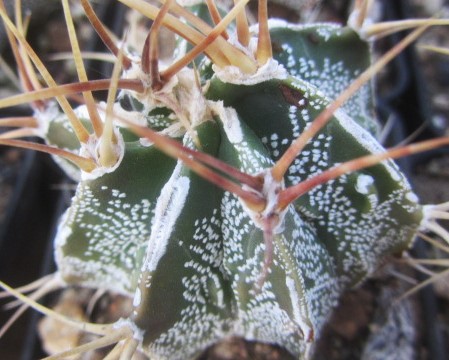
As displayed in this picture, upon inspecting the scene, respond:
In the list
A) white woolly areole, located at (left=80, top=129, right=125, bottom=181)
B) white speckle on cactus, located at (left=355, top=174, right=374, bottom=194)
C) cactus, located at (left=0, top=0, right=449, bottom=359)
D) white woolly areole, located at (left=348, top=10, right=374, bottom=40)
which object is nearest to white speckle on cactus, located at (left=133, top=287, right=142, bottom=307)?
cactus, located at (left=0, top=0, right=449, bottom=359)

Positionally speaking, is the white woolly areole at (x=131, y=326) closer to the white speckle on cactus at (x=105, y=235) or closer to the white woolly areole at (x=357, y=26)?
the white speckle on cactus at (x=105, y=235)

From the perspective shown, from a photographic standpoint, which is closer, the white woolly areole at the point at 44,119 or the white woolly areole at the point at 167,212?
the white woolly areole at the point at 167,212

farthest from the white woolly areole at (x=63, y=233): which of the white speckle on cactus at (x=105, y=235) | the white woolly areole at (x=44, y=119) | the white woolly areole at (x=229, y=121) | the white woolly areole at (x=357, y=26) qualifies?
the white woolly areole at (x=357, y=26)

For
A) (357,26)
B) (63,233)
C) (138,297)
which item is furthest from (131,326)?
(357,26)

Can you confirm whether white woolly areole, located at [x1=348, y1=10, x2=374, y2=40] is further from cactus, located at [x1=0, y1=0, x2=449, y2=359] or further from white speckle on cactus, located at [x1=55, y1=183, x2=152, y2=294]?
white speckle on cactus, located at [x1=55, y1=183, x2=152, y2=294]

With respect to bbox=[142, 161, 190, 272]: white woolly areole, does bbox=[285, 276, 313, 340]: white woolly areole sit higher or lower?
lower

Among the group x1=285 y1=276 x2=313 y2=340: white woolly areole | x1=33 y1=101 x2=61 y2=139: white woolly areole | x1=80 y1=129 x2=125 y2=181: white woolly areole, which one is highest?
x1=33 y1=101 x2=61 y2=139: white woolly areole

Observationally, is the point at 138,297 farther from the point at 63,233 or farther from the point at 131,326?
the point at 63,233

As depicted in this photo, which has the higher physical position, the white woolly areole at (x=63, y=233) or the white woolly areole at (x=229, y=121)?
the white woolly areole at (x=229, y=121)
